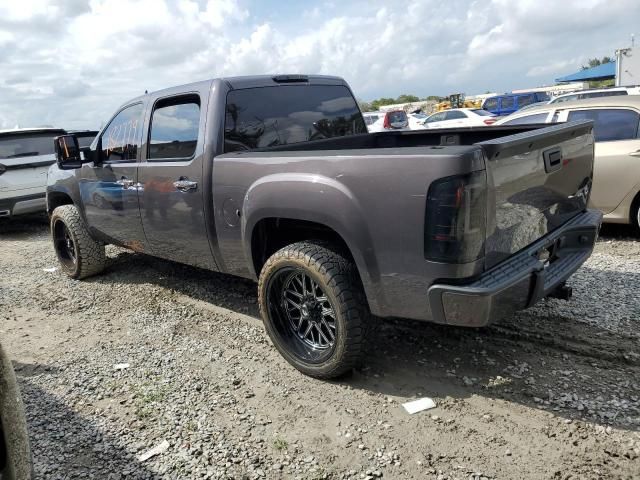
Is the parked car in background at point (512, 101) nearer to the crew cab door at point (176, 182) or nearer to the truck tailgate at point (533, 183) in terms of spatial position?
the truck tailgate at point (533, 183)

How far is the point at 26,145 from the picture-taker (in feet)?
29.4

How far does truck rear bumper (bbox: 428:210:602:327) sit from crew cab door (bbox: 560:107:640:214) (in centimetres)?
307

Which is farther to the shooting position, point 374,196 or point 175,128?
point 175,128

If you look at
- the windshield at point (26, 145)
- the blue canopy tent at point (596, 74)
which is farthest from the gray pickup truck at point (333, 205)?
the blue canopy tent at point (596, 74)

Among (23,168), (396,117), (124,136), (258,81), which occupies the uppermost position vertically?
(258,81)

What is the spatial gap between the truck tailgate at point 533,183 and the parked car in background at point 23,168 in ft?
26.8

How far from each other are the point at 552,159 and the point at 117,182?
3658 mm

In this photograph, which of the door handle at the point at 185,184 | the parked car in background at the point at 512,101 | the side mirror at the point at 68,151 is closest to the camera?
the door handle at the point at 185,184

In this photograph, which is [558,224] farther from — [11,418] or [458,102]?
[458,102]

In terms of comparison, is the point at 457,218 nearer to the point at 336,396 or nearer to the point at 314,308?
the point at 314,308

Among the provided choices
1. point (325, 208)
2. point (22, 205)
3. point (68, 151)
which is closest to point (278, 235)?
point (325, 208)

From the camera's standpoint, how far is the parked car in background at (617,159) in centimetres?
582

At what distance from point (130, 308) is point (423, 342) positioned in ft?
9.18

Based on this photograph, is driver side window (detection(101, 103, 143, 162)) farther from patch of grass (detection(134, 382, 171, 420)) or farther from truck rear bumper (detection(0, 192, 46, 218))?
truck rear bumper (detection(0, 192, 46, 218))
